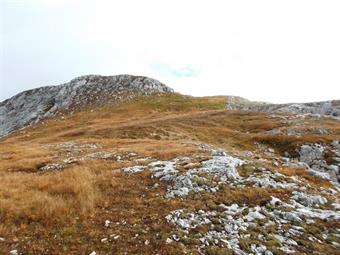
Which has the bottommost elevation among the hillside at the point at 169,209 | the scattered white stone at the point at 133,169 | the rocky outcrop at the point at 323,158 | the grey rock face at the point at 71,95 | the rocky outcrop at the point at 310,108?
the rocky outcrop at the point at 323,158

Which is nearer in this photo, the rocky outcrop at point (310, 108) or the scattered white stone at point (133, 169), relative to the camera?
the scattered white stone at point (133, 169)

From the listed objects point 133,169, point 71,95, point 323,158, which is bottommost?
point 323,158

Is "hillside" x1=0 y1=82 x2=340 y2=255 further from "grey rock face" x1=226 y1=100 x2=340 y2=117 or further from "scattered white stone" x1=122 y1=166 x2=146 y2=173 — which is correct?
"grey rock face" x1=226 y1=100 x2=340 y2=117

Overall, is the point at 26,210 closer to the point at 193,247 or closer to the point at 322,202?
the point at 193,247

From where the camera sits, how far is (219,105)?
11519 cm

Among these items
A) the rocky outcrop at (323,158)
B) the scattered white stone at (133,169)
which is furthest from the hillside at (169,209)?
the rocky outcrop at (323,158)

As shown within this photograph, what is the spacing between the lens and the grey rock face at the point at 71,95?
400ft

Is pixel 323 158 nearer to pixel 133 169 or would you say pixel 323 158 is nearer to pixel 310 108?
pixel 133 169

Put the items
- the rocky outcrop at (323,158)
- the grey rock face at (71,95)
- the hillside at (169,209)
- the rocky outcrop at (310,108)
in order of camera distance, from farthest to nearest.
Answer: the grey rock face at (71,95) → the rocky outcrop at (310,108) → the rocky outcrop at (323,158) → the hillside at (169,209)

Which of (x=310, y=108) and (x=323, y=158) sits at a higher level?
(x=310, y=108)

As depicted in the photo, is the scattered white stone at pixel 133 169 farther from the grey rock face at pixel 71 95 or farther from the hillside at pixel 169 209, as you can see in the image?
the grey rock face at pixel 71 95

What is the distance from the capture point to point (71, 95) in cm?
12912

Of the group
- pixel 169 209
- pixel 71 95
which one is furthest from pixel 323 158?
pixel 71 95

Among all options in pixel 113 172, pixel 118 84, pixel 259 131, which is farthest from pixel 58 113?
pixel 113 172
